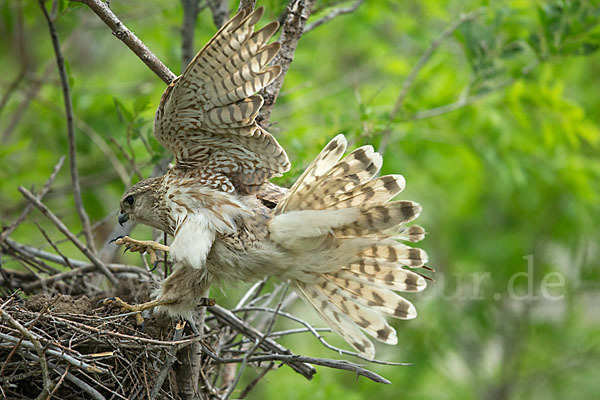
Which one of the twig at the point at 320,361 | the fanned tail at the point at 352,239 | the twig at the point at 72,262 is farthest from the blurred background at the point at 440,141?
the fanned tail at the point at 352,239

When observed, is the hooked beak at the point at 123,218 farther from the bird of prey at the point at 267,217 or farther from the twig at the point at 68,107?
the twig at the point at 68,107

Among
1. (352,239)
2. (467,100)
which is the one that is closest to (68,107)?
(352,239)

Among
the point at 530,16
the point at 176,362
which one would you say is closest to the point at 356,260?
the point at 176,362

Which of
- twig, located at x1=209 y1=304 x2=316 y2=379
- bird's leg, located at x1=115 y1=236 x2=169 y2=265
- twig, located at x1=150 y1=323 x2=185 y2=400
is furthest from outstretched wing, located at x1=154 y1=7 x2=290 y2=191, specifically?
twig, located at x1=150 y1=323 x2=185 y2=400

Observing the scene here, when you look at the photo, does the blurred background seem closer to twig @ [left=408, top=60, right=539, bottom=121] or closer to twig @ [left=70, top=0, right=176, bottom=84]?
twig @ [left=408, top=60, right=539, bottom=121]

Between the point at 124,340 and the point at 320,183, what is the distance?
1.15m

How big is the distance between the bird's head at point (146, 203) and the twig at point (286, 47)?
2.23 ft

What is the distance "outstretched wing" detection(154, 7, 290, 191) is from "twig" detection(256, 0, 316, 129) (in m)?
0.17

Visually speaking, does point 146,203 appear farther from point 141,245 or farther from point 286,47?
point 286,47

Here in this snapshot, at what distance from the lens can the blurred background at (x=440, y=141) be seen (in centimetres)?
474

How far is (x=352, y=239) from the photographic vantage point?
10.4 feet

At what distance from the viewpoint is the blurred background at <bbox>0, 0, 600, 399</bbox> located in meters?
4.74

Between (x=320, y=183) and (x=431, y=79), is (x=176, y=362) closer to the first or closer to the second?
(x=320, y=183)

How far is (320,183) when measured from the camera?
10.3 feet
